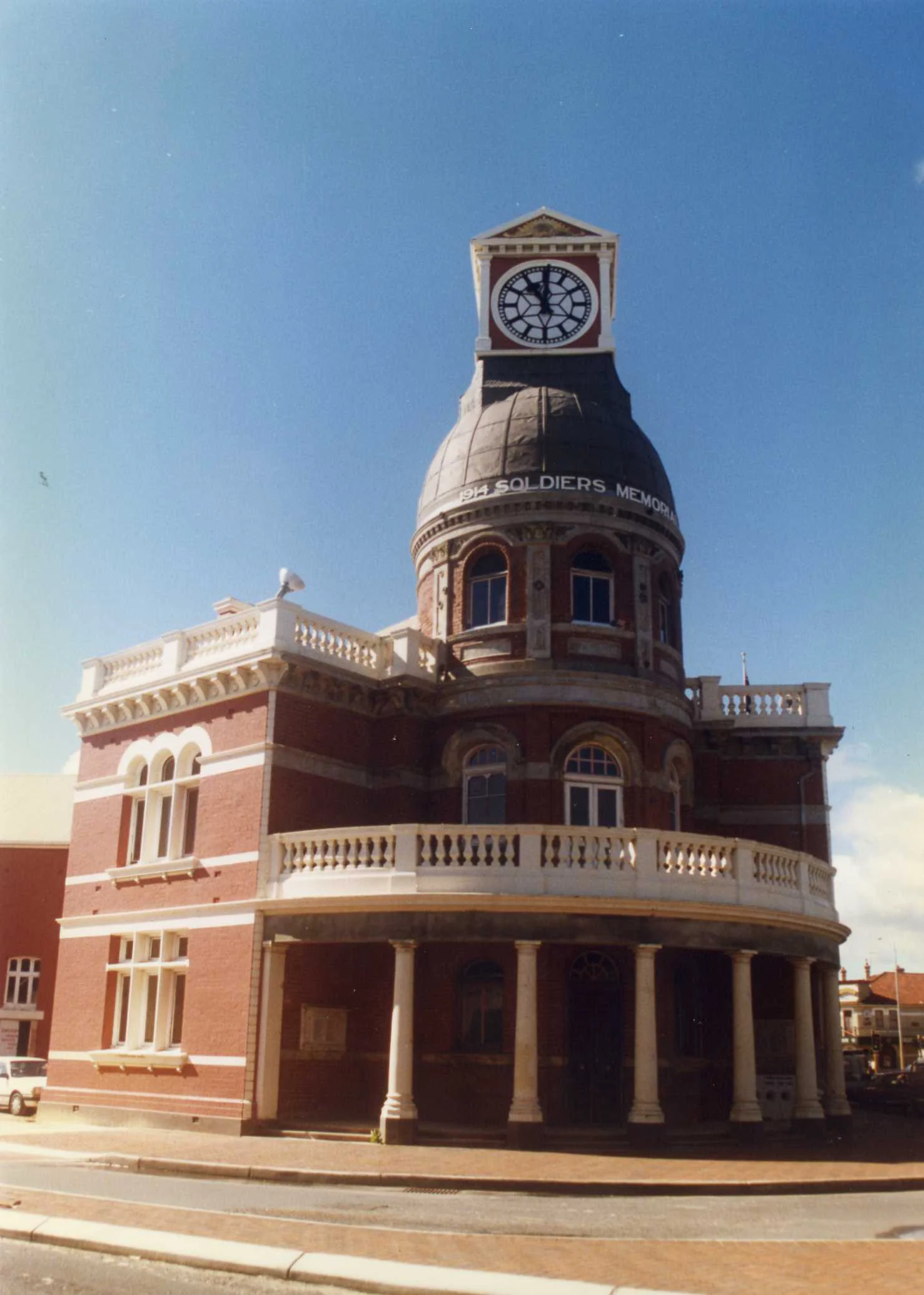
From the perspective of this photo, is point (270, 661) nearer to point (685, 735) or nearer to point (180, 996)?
point (180, 996)

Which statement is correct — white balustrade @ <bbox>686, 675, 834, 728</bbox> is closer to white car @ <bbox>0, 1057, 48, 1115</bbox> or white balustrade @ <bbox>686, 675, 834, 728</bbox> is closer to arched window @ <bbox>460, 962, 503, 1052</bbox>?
arched window @ <bbox>460, 962, 503, 1052</bbox>

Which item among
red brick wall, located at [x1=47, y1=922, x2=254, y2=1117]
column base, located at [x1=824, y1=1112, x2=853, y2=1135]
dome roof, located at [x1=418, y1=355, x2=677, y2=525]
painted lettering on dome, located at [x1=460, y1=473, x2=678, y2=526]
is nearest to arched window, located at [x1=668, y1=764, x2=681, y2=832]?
painted lettering on dome, located at [x1=460, y1=473, x2=678, y2=526]

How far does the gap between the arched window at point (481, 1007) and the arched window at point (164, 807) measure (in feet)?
19.3

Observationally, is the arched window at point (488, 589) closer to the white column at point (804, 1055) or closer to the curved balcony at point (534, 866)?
the curved balcony at point (534, 866)

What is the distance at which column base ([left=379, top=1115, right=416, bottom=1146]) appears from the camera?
20.3 meters

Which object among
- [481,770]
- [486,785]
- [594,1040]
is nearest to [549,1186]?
[594,1040]

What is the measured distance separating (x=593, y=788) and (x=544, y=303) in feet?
37.4

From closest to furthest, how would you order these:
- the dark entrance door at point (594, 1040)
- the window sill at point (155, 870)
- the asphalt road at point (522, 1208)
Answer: the asphalt road at point (522, 1208), the dark entrance door at point (594, 1040), the window sill at point (155, 870)

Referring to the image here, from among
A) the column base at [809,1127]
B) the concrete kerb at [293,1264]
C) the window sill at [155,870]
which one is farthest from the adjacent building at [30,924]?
the concrete kerb at [293,1264]

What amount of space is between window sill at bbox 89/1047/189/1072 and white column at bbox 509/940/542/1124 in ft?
21.4

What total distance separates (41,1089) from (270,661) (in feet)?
35.4

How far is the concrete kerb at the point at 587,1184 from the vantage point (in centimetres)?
1659

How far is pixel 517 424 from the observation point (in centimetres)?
2723

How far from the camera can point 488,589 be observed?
26781mm
